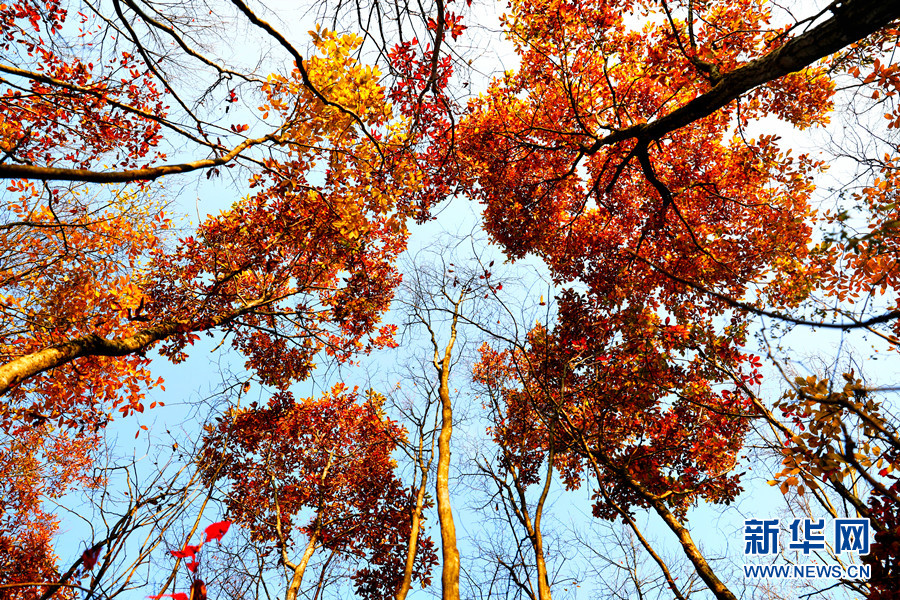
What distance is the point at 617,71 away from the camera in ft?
27.8

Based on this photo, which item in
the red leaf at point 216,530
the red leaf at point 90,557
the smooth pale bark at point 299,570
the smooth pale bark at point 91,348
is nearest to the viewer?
the red leaf at point 90,557

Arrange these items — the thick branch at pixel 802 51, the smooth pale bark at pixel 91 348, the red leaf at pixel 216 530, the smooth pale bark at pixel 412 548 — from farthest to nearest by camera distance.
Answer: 1. the smooth pale bark at pixel 412 548
2. the smooth pale bark at pixel 91 348
3. the red leaf at pixel 216 530
4. the thick branch at pixel 802 51

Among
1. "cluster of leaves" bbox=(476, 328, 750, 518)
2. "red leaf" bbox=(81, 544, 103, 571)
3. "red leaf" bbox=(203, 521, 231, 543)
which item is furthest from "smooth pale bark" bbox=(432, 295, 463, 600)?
"red leaf" bbox=(81, 544, 103, 571)

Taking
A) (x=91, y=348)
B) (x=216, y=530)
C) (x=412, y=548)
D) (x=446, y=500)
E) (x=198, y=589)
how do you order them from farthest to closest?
(x=412, y=548) → (x=446, y=500) → (x=91, y=348) → (x=216, y=530) → (x=198, y=589)

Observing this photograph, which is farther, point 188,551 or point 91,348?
point 91,348

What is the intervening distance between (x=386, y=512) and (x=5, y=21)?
10.6 m

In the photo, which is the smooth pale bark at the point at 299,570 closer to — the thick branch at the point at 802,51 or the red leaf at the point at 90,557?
the red leaf at the point at 90,557

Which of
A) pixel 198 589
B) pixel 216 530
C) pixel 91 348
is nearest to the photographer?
pixel 198 589

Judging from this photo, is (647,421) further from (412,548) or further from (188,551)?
(188,551)

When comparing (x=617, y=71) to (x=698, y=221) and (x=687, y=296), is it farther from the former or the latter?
(x=687, y=296)

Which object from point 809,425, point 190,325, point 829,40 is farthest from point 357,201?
point 809,425

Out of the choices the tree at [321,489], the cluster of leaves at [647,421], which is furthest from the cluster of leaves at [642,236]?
the tree at [321,489]

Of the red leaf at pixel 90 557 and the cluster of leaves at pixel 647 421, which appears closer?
the red leaf at pixel 90 557

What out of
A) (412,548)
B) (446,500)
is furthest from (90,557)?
(412,548)
